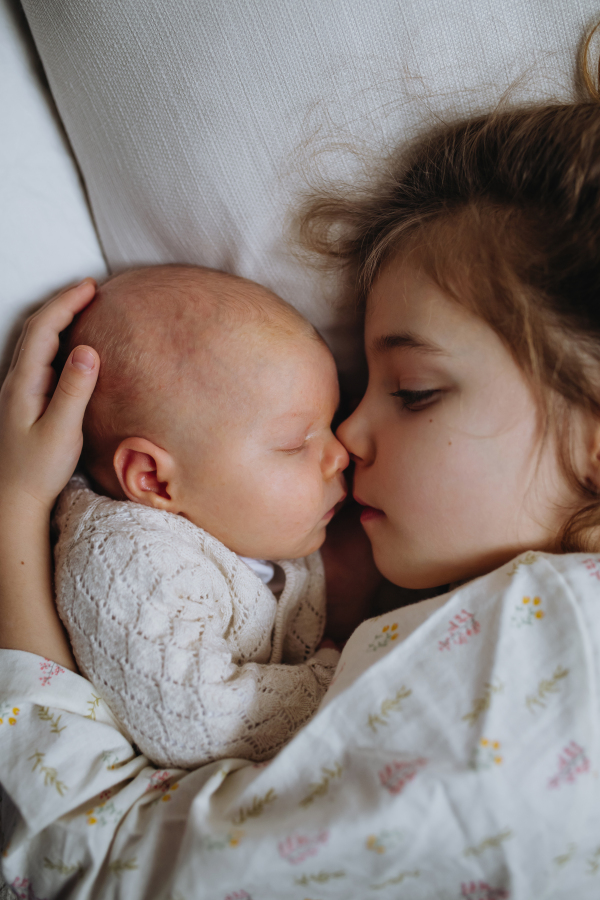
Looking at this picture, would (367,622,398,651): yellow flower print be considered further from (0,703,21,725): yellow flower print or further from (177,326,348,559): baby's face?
(0,703,21,725): yellow flower print

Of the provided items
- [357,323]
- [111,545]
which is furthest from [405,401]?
[111,545]

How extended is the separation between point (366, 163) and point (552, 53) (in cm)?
30

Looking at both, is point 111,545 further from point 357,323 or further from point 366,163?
point 366,163

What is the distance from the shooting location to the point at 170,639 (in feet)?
2.72

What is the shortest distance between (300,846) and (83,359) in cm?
74

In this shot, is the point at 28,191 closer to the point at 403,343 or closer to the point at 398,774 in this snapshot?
the point at 403,343

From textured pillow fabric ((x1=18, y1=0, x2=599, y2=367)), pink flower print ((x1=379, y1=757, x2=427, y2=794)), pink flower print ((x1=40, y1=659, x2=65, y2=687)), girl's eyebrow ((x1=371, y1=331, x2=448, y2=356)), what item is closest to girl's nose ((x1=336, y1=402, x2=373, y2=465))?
girl's eyebrow ((x1=371, y1=331, x2=448, y2=356))

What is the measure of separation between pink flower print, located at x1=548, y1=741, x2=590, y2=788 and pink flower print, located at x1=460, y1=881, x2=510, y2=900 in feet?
0.45

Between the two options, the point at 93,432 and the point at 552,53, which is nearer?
the point at 552,53

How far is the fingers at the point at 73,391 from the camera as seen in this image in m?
0.92

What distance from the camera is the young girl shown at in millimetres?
641

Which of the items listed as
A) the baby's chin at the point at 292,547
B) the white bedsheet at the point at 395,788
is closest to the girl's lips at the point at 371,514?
the baby's chin at the point at 292,547

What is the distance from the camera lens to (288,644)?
114 centimetres

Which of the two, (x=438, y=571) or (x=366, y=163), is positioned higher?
(x=366, y=163)
